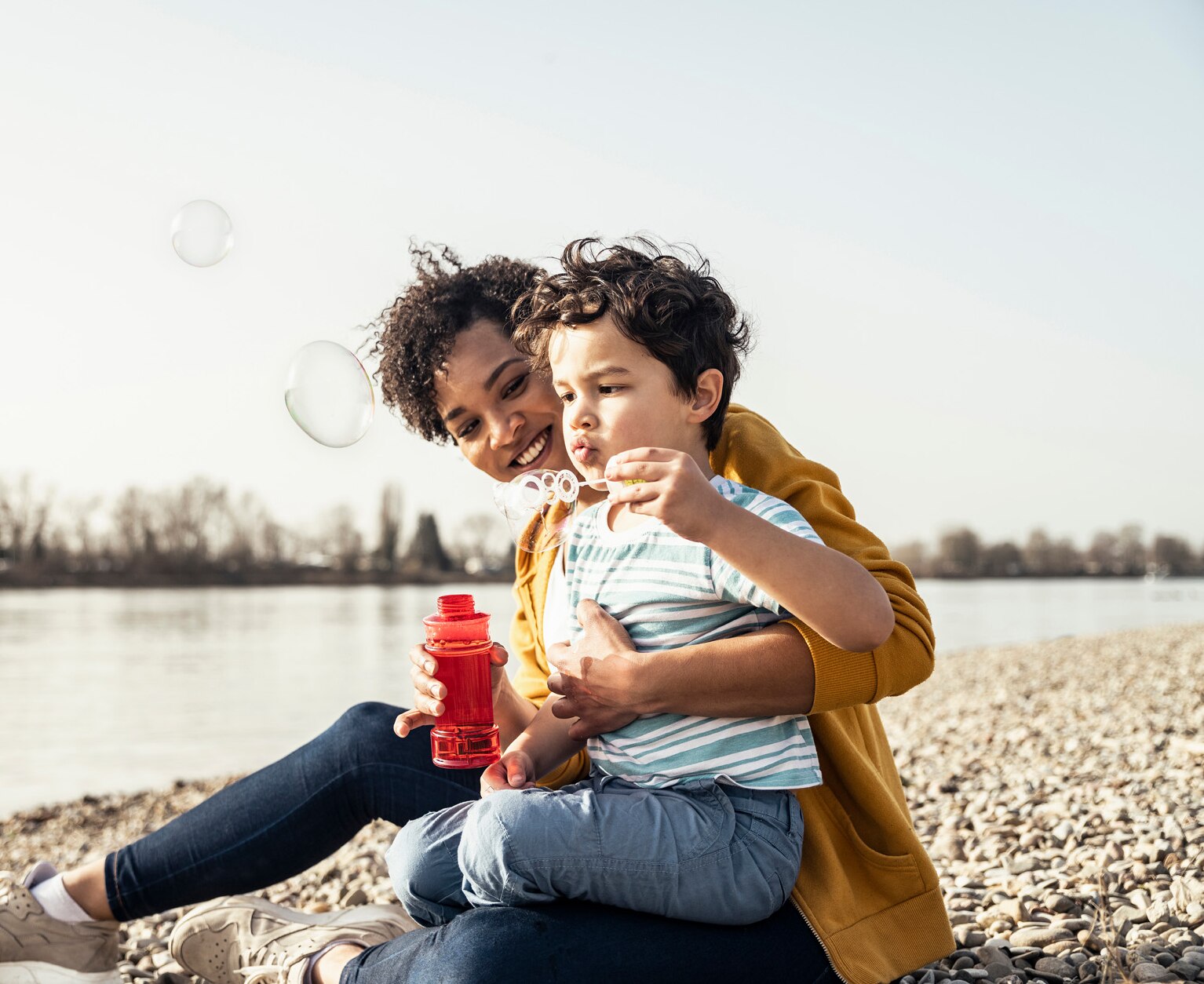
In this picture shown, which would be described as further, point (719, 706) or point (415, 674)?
point (415, 674)

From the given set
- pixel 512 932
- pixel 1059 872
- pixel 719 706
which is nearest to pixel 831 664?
pixel 719 706

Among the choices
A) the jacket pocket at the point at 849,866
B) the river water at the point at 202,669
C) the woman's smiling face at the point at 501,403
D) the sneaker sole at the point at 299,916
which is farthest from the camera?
the river water at the point at 202,669

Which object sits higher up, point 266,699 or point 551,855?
point 551,855

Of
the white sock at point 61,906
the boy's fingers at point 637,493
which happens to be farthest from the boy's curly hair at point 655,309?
the white sock at point 61,906

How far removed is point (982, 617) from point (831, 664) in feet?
79.7

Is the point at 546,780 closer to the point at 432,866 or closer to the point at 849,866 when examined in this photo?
the point at 432,866

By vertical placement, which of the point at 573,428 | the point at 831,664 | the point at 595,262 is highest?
the point at 595,262

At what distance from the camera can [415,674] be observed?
2.11m

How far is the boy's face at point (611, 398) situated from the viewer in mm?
2029

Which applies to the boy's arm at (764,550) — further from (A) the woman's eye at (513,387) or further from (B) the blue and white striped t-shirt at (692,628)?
(A) the woman's eye at (513,387)

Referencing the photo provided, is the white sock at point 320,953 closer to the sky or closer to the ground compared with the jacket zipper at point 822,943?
closer to the ground

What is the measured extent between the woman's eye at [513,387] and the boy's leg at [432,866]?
1.06m

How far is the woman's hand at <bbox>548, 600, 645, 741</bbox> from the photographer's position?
192cm

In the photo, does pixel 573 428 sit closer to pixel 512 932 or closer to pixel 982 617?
pixel 512 932
